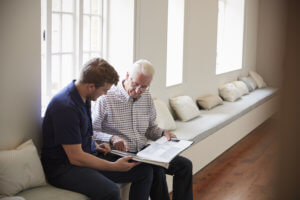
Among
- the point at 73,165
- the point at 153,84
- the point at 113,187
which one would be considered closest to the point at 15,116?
the point at 73,165

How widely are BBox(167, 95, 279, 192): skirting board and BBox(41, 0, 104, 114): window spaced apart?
4.45ft

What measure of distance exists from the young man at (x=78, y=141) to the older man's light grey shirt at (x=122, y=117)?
0.34 m

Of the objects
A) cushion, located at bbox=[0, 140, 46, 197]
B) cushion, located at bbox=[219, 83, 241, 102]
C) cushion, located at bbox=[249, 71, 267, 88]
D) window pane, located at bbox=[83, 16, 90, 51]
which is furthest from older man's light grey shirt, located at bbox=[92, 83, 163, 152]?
cushion, located at bbox=[249, 71, 267, 88]

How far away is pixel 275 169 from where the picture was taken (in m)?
0.27

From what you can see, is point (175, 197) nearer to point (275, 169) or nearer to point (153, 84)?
point (153, 84)

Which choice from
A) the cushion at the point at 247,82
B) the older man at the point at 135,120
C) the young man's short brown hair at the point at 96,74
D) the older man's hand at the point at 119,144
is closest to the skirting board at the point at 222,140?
the cushion at the point at 247,82

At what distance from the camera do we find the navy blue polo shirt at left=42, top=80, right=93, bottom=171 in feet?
8.33

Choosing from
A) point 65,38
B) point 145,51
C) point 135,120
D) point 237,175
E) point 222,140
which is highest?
point 65,38

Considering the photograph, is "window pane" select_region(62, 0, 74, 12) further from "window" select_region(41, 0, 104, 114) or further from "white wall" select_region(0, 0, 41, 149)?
"white wall" select_region(0, 0, 41, 149)

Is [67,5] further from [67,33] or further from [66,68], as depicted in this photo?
[66,68]

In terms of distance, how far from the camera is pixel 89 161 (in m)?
2.64

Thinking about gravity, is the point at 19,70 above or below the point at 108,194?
above

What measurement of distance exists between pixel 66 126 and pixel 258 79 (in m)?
6.64

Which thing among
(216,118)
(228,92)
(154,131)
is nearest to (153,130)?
(154,131)
